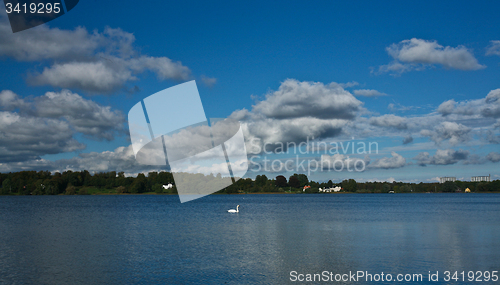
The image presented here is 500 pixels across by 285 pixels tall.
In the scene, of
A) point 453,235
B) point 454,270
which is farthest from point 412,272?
point 453,235

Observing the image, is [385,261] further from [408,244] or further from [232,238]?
[232,238]

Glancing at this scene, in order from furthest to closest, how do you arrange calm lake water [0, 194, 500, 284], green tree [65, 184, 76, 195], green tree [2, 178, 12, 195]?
green tree [65, 184, 76, 195], green tree [2, 178, 12, 195], calm lake water [0, 194, 500, 284]

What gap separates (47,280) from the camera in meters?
20.6

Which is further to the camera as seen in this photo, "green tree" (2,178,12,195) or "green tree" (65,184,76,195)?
"green tree" (65,184,76,195)

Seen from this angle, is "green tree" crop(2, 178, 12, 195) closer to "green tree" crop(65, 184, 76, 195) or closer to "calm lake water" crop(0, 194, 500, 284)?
"green tree" crop(65, 184, 76, 195)

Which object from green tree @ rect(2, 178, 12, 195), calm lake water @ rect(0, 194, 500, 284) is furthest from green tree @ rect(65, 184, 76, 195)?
calm lake water @ rect(0, 194, 500, 284)

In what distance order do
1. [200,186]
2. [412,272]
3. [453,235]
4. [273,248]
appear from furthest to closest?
[200,186]
[453,235]
[273,248]
[412,272]

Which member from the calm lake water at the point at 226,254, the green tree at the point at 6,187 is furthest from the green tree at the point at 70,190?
the calm lake water at the point at 226,254

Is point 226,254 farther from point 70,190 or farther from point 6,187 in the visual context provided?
point 6,187

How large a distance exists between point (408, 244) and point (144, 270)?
75.0 ft

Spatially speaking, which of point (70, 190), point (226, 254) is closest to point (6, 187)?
point (70, 190)

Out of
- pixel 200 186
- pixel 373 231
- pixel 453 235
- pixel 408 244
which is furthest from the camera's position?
pixel 200 186

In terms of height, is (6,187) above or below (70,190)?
above

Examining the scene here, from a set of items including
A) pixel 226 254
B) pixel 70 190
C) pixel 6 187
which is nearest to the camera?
pixel 226 254
